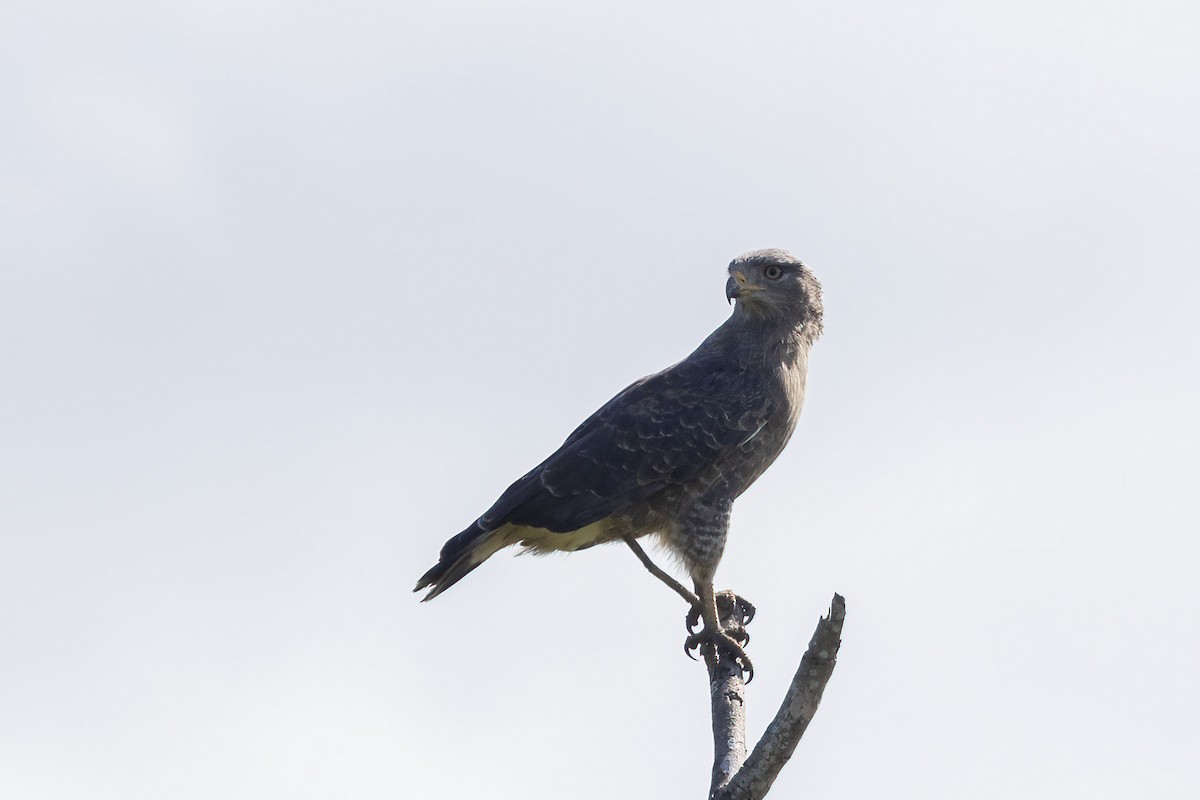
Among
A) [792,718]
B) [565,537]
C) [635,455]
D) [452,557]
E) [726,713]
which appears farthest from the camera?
[565,537]

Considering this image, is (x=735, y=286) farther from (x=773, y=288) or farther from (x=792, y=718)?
(x=792, y=718)

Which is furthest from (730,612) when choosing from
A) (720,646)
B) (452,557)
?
(452,557)

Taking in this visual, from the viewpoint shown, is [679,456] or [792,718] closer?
[792,718]

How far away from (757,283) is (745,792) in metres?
4.80

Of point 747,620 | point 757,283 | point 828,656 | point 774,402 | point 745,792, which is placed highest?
point 757,283

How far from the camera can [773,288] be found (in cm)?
1123

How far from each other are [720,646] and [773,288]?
2772 mm

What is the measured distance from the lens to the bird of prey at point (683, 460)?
10453 millimetres

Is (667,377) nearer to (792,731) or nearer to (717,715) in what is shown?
(717,715)

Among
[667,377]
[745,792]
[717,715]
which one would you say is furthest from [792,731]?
[667,377]

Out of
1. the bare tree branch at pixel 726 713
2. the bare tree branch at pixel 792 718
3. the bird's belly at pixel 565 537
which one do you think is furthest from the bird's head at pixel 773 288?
the bare tree branch at pixel 792 718

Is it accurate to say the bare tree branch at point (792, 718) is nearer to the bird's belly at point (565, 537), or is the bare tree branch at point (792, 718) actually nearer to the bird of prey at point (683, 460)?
the bird of prey at point (683, 460)

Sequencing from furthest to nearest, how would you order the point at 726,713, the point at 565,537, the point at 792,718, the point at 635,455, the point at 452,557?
the point at 565,537 → the point at 635,455 → the point at 452,557 → the point at 726,713 → the point at 792,718

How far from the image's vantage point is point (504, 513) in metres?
10.4
